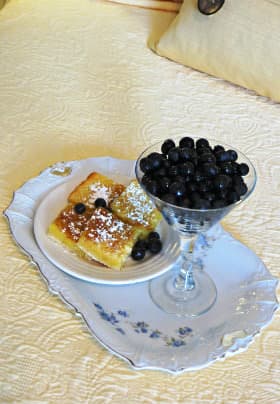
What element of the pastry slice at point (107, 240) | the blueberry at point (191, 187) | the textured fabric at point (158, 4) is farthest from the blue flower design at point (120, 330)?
the textured fabric at point (158, 4)

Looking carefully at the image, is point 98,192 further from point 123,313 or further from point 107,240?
point 123,313

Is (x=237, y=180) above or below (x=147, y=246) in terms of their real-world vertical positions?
above

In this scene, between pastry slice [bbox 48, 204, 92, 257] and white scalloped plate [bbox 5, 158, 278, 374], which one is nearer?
white scalloped plate [bbox 5, 158, 278, 374]

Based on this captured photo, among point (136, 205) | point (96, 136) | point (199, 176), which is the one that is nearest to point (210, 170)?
point (199, 176)

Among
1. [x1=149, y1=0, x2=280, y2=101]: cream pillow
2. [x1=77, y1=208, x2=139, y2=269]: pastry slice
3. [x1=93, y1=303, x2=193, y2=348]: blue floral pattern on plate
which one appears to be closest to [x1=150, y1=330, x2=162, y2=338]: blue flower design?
[x1=93, y1=303, x2=193, y2=348]: blue floral pattern on plate

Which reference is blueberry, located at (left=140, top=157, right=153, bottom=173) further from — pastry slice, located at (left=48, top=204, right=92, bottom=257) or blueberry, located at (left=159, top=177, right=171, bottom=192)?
pastry slice, located at (left=48, top=204, right=92, bottom=257)

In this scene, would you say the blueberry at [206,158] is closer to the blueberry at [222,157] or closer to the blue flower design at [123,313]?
the blueberry at [222,157]
